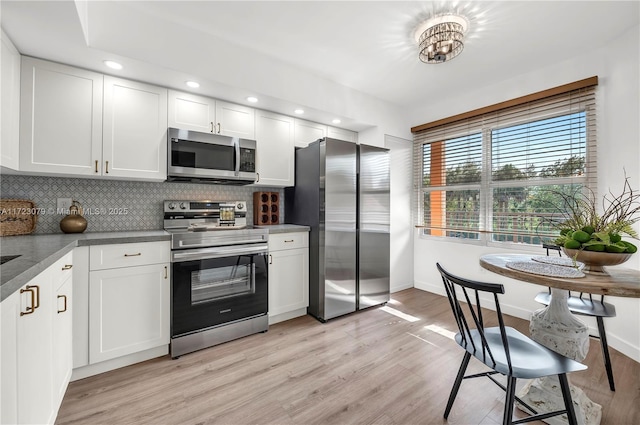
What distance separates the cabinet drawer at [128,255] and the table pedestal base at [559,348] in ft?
8.61

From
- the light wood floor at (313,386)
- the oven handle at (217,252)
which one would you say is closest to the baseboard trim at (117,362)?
the light wood floor at (313,386)

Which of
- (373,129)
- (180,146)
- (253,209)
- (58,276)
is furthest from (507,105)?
(58,276)

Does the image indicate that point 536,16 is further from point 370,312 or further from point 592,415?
point 370,312

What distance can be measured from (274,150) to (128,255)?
1.70 metres

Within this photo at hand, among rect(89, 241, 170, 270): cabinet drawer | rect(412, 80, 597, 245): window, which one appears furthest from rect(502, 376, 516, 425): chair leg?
rect(89, 241, 170, 270): cabinet drawer

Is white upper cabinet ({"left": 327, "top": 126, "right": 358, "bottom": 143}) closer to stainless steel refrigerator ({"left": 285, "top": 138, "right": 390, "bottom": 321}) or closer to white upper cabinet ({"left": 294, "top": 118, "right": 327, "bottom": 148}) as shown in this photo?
white upper cabinet ({"left": 294, "top": 118, "right": 327, "bottom": 148})

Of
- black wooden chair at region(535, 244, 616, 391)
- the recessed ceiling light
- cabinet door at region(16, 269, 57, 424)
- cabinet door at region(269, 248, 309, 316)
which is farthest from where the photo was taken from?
cabinet door at region(269, 248, 309, 316)

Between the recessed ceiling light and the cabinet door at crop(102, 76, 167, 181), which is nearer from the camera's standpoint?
the recessed ceiling light

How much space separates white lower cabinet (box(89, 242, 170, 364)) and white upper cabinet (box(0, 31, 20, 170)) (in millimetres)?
755

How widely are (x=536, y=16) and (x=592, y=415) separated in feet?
8.82

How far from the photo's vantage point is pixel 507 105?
3.05 metres

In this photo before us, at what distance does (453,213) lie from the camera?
144 inches

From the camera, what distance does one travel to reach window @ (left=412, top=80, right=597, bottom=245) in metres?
2.66

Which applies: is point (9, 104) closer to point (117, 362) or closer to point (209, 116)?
point (209, 116)
